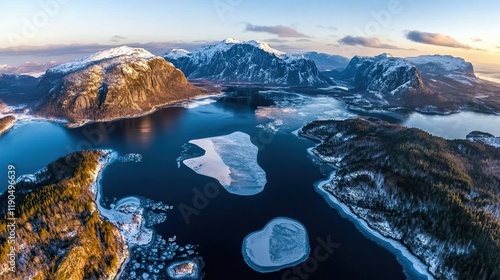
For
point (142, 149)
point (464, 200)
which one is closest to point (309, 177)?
point (464, 200)

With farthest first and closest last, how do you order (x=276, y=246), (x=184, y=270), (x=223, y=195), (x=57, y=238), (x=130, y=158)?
(x=130, y=158), (x=223, y=195), (x=276, y=246), (x=57, y=238), (x=184, y=270)

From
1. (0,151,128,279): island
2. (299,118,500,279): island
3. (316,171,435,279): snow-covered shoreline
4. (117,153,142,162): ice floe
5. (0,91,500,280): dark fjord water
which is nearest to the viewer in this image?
(0,151,128,279): island

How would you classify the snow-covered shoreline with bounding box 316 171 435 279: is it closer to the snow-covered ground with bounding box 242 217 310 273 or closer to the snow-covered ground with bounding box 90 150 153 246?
the snow-covered ground with bounding box 242 217 310 273

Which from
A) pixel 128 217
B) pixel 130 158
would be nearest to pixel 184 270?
pixel 128 217

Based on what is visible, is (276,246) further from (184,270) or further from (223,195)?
(223,195)

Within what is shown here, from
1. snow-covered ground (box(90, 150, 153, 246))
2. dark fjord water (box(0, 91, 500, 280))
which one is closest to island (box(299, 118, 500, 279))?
dark fjord water (box(0, 91, 500, 280))
